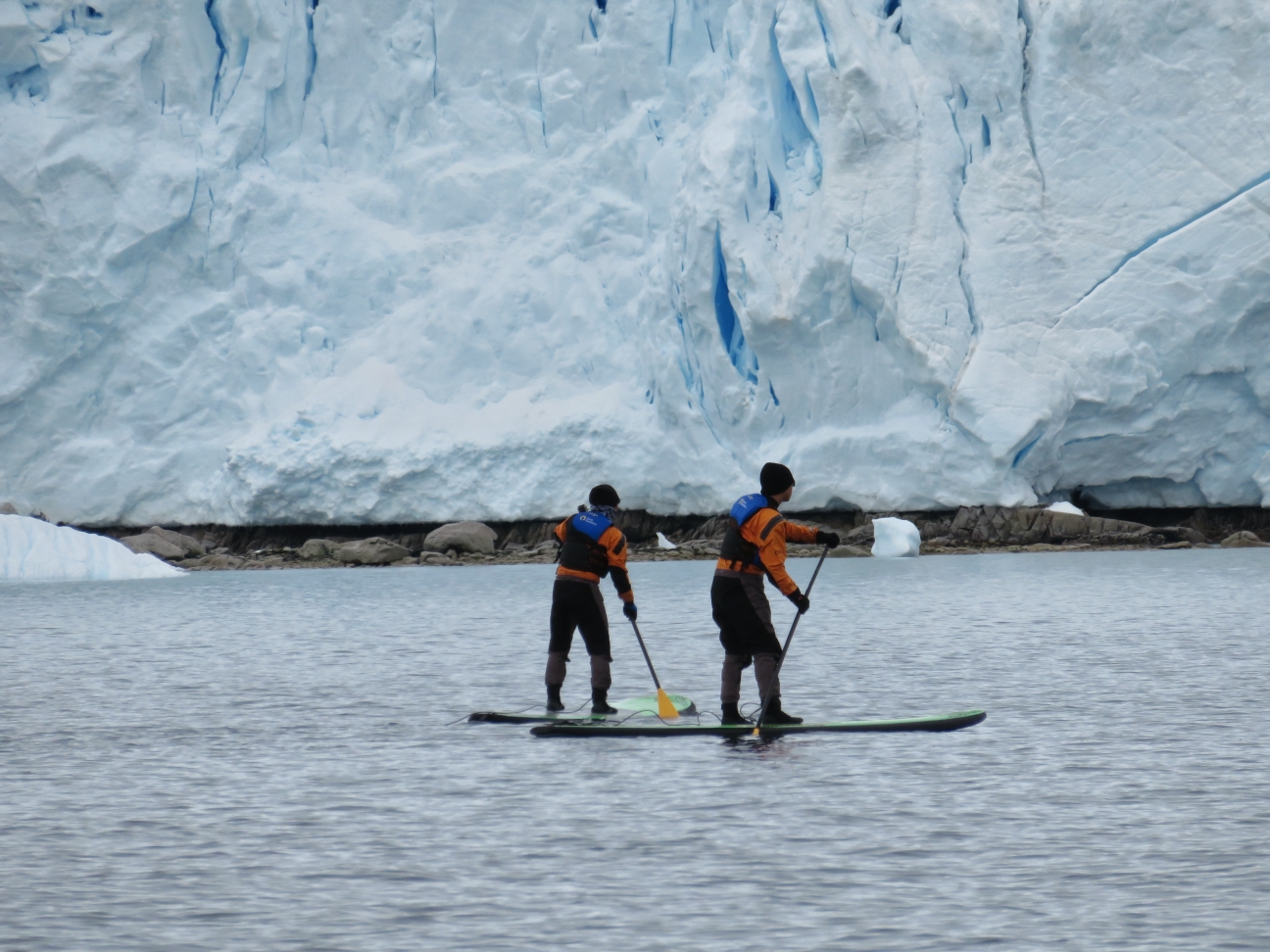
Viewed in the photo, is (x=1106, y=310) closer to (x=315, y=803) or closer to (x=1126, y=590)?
(x=1126, y=590)

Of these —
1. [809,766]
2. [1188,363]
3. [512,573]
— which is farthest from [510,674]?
[1188,363]

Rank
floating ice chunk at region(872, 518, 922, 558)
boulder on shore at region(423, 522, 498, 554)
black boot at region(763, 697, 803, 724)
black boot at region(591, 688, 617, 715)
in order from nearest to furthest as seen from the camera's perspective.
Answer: black boot at region(763, 697, 803, 724) → black boot at region(591, 688, 617, 715) → floating ice chunk at region(872, 518, 922, 558) → boulder on shore at region(423, 522, 498, 554)

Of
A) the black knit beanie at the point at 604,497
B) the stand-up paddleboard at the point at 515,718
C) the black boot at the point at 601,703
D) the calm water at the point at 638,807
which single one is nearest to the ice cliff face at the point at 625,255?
the calm water at the point at 638,807

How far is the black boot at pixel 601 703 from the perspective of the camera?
748 cm

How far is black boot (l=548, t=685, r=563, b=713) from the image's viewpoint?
307 inches

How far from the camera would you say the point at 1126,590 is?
53.7 feet

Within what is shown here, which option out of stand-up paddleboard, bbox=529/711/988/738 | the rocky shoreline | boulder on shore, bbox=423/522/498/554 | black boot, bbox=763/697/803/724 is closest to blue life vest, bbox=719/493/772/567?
black boot, bbox=763/697/803/724

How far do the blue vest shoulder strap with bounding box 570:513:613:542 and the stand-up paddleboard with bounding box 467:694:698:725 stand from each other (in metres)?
0.79

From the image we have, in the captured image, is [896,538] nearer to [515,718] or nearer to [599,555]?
[599,555]

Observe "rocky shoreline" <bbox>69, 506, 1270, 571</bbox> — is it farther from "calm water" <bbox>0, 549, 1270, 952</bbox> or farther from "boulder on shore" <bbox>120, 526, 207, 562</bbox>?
"calm water" <bbox>0, 549, 1270, 952</bbox>

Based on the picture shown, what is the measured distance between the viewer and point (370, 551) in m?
26.0

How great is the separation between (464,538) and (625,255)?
5268 millimetres

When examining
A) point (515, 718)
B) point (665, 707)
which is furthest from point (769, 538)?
point (515, 718)

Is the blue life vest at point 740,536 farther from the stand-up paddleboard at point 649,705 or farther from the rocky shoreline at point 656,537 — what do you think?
the rocky shoreline at point 656,537
